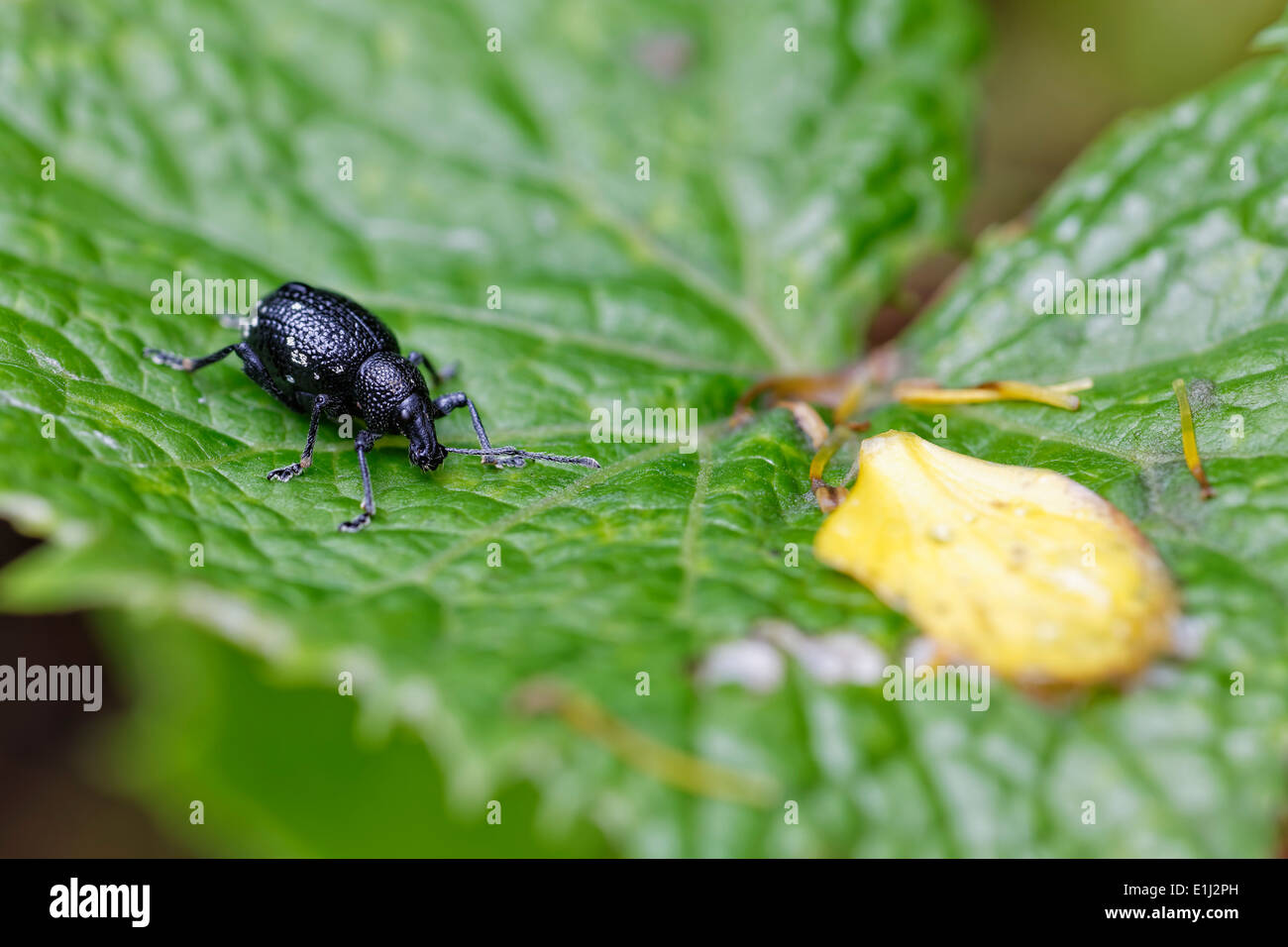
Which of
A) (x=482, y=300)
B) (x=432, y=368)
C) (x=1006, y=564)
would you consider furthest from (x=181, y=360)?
(x=1006, y=564)

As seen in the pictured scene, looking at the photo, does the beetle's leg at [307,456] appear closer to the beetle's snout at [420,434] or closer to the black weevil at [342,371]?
the black weevil at [342,371]

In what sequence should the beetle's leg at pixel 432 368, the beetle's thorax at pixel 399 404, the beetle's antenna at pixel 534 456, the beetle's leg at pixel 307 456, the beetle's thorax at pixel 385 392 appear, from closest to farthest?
the beetle's leg at pixel 307 456 → the beetle's antenna at pixel 534 456 → the beetle's thorax at pixel 399 404 → the beetle's thorax at pixel 385 392 → the beetle's leg at pixel 432 368

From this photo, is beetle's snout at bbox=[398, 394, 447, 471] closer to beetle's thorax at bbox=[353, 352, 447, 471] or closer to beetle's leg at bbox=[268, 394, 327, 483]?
beetle's thorax at bbox=[353, 352, 447, 471]

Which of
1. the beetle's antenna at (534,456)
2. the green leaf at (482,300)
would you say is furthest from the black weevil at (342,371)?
the green leaf at (482,300)
